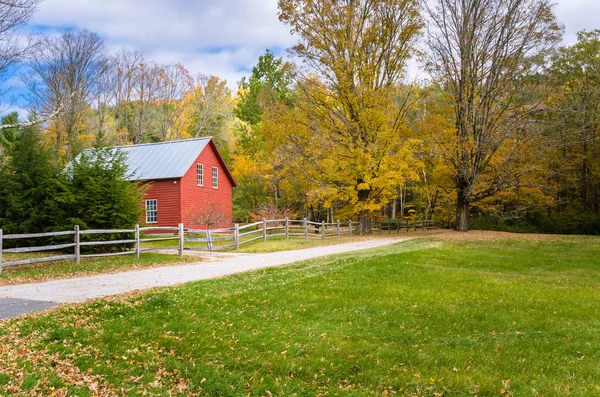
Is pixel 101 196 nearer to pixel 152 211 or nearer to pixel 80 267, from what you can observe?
pixel 80 267

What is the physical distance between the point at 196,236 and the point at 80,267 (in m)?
14.4

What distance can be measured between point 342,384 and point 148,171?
26.7 m

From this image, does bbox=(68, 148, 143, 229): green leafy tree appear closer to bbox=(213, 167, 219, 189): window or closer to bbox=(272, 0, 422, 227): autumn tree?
bbox=(272, 0, 422, 227): autumn tree

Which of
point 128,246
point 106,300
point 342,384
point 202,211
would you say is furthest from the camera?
point 202,211

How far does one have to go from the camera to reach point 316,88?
88.2ft

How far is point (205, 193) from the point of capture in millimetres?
31203

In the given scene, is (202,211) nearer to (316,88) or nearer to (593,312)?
(316,88)

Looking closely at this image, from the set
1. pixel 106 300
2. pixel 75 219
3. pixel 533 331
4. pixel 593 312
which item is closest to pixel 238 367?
pixel 106 300

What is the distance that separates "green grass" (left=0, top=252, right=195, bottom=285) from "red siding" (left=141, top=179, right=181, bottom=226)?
11.6m

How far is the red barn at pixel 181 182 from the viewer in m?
A: 28.5

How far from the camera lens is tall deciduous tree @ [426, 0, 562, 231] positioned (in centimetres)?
2577

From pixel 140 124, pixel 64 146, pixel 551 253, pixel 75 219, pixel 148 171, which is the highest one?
pixel 140 124

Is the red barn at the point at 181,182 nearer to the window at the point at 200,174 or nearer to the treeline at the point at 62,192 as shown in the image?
the window at the point at 200,174

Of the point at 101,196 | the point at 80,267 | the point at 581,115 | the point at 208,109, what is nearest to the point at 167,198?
the point at 101,196
